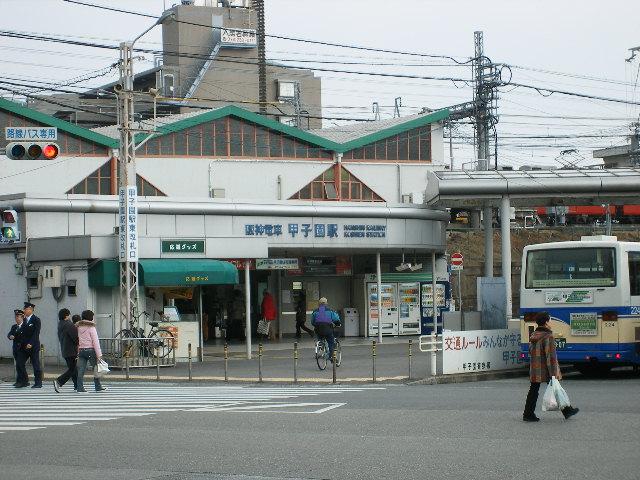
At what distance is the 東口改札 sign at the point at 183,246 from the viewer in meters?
35.8

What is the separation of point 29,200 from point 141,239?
385cm

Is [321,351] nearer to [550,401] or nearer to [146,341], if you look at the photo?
[146,341]

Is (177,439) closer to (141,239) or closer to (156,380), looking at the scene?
(156,380)

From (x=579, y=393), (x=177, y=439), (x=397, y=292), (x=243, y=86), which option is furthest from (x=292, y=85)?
(x=177, y=439)

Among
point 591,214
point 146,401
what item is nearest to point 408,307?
point 146,401

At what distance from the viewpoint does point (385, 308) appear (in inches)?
1778

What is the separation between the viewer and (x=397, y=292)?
149ft

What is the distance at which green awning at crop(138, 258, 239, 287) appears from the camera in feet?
111

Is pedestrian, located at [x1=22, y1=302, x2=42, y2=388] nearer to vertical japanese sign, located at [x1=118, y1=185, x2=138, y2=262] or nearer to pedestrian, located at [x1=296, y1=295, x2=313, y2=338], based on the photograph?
vertical japanese sign, located at [x1=118, y1=185, x2=138, y2=262]

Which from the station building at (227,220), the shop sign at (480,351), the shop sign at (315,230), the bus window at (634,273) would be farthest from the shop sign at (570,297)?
the shop sign at (315,230)

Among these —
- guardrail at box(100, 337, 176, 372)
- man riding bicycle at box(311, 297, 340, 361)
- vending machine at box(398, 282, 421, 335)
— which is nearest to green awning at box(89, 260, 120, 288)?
guardrail at box(100, 337, 176, 372)

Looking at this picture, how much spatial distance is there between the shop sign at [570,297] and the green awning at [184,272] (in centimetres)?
1218

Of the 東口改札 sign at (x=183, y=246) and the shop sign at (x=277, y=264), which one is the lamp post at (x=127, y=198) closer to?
the 東口改札 sign at (x=183, y=246)

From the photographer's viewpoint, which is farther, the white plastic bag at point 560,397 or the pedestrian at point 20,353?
the pedestrian at point 20,353
